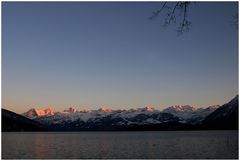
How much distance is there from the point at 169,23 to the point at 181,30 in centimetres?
30

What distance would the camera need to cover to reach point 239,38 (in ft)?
31.2

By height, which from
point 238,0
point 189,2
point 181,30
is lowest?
point 181,30

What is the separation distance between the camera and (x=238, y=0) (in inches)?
424

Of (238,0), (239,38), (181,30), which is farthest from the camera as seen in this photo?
(238,0)

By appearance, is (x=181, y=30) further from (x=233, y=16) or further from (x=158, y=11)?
(x=233, y=16)

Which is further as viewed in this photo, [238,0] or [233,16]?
[238,0]

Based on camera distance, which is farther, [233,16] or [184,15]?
[233,16]

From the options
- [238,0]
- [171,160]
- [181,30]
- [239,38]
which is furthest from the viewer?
[171,160]

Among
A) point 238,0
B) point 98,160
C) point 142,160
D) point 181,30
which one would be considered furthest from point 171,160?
point 181,30

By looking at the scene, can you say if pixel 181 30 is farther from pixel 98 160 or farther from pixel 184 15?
pixel 98 160

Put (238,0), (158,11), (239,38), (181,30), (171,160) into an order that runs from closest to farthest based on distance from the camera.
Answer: (158,11) < (181,30) < (239,38) < (238,0) < (171,160)

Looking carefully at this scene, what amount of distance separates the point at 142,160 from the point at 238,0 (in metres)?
46.8

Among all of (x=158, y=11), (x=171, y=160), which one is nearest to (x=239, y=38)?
(x=158, y=11)

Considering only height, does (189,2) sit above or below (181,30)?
above
